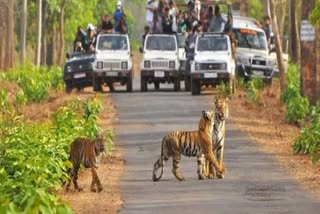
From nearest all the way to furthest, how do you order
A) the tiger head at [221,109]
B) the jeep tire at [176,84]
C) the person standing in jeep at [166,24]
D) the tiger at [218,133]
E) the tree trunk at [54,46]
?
1. the tiger at [218,133]
2. the tiger head at [221,109]
3. the jeep tire at [176,84]
4. the person standing in jeep at [166,24]
5. the tree trunk at [54,46]

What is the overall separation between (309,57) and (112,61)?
40.6 feet

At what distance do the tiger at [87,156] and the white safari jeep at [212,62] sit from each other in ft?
76.4

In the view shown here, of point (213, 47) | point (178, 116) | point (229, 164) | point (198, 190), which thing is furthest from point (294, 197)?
point (213, 47)

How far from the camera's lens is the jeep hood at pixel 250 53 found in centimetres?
4916

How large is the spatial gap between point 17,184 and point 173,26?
3198 cm

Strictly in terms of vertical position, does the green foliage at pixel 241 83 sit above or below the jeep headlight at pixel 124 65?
below

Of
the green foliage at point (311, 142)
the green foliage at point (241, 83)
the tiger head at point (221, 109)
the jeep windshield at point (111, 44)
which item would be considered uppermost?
the jeep windshield at point (111, 44)

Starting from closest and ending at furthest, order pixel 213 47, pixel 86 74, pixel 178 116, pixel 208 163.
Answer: pixel 208 163 → pixel 178 116 → pixel 213 47 → pixel 86 74

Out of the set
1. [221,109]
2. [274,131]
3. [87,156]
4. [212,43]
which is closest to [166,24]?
[212,43]

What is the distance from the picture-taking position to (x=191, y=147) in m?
22.3

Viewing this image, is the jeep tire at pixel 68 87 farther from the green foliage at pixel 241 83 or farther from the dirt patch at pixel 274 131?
the dirt patch at pixel 274 131

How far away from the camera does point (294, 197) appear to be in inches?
762

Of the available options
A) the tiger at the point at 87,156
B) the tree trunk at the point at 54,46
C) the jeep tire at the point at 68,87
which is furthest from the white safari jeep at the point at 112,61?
the tree trunk at the point at 54,46

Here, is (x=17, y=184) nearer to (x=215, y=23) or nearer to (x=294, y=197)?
(x=294, y=197)
